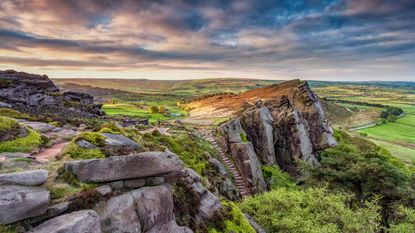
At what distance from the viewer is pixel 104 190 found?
42.4ft

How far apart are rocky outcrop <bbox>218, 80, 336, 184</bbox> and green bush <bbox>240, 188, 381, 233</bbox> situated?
13.6m

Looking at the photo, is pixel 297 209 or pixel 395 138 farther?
pixel 395 138

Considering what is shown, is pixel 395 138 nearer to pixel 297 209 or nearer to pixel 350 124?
pixel 350 124

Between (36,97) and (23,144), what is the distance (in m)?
34.3

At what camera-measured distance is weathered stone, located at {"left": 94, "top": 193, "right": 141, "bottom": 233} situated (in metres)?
12.1

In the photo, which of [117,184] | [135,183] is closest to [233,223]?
[135,183]

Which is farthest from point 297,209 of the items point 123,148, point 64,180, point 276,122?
point 276,122

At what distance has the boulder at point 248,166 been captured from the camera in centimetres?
3662

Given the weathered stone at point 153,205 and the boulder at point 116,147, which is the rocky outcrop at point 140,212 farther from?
the boulder at point 116,147

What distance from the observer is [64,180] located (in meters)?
12.7

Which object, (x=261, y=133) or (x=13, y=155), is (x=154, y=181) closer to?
(x=13, y=155)

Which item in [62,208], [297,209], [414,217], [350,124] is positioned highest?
[62,208]

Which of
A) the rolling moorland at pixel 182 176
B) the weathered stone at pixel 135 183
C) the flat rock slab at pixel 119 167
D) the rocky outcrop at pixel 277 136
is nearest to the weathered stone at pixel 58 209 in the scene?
the rolling moorland at pixel 182 176

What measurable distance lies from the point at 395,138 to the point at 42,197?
6158 inches
